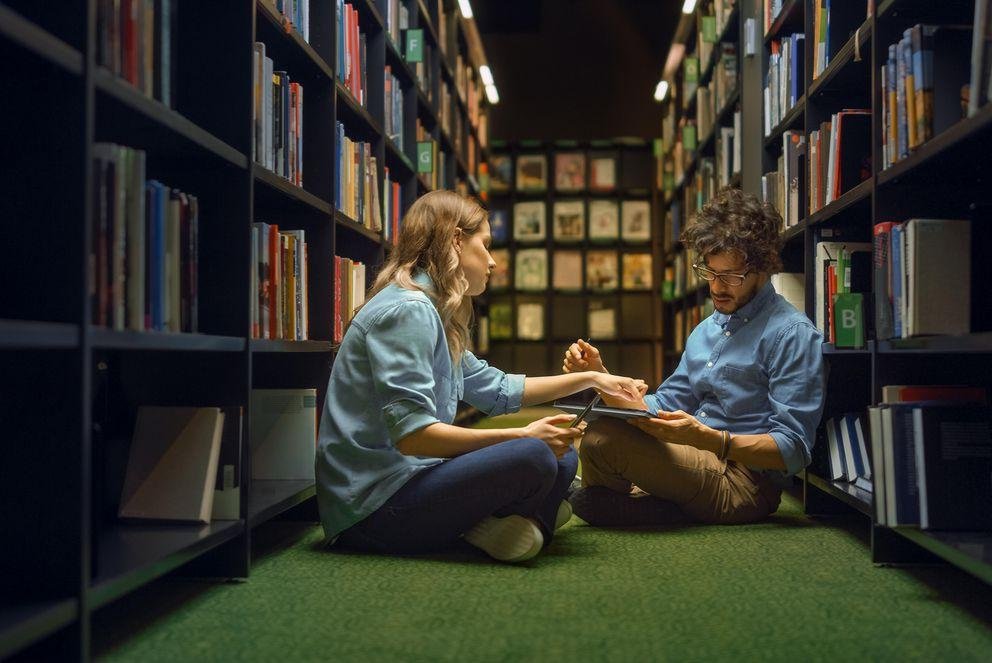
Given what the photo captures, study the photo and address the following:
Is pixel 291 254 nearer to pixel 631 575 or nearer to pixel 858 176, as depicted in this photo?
pixel 631 575

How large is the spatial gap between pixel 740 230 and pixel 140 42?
1611 millimetres

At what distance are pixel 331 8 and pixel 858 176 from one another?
156 centimetres

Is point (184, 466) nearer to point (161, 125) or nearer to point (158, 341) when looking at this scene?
point (158, 341)

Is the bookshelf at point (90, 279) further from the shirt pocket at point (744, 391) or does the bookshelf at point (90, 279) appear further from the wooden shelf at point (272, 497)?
the shirt pocket at point (744, 391)

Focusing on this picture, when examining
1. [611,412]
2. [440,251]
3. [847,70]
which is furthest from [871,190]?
[440,251]

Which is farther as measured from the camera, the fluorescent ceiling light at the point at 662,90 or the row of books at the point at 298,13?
the fluorescent ceiling light at the point at 662,90

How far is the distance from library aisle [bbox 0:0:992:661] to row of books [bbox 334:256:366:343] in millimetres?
20

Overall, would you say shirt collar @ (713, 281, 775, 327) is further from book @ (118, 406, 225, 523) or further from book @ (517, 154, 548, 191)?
book @ (517, 154, 548, 191)

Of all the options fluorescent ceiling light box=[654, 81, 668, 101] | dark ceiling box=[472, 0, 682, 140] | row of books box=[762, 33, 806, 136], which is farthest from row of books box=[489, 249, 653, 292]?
row of books box=[762, 33, 806, 136]

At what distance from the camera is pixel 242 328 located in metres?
1.86

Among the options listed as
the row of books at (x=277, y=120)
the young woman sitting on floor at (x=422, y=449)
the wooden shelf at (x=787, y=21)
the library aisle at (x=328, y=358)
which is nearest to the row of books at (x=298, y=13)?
the library aisle at (x=328, y=358)

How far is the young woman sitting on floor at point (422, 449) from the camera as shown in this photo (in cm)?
196

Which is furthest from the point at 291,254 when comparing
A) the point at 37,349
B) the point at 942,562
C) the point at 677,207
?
the point at 677,207

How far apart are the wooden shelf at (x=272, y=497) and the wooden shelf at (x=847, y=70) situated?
1770 mm
